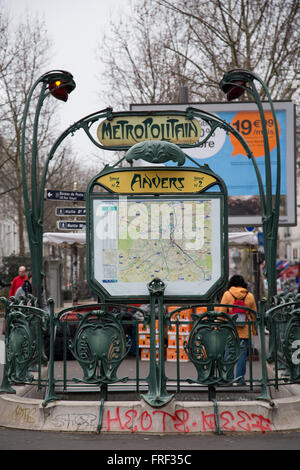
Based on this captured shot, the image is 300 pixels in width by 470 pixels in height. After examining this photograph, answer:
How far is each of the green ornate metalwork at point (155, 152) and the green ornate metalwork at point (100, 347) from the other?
6.42 feet

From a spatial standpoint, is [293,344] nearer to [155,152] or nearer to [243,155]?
[155,152]

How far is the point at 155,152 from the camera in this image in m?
8.59

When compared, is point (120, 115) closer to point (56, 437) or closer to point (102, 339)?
point (102, 339)

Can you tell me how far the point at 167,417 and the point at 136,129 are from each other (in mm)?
3740

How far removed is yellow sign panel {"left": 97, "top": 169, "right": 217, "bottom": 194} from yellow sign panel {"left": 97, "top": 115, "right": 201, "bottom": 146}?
2.46 feet

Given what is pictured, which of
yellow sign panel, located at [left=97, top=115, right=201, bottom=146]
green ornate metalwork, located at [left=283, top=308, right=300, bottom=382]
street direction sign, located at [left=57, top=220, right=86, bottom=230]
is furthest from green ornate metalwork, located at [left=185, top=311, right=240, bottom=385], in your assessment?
street direction sign, located at [left=57, top=220, right=86, bottom=230]

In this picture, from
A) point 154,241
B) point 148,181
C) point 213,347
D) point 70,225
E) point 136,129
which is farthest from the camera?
point 70,225

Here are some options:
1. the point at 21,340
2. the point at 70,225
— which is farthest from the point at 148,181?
the point at 70,225

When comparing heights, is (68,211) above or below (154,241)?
above

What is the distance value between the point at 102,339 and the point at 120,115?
3026 millimetres

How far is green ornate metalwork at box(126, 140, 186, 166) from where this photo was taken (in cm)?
858

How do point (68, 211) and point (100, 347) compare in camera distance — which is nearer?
point (100, 347)

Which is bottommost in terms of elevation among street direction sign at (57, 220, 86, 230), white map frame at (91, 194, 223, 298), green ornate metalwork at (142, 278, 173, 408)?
green ornate metalwork at (142, 278, 173, 408)

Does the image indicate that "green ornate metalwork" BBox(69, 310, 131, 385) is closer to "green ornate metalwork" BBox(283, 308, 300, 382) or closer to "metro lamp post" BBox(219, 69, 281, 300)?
"green ornate metalwork" BBox(283, 308, 300, 382)
